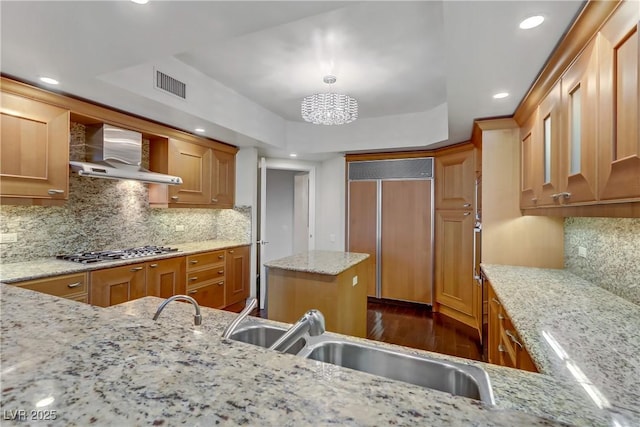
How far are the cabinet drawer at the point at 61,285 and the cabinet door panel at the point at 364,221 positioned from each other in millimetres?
3387

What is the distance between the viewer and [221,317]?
138 cm

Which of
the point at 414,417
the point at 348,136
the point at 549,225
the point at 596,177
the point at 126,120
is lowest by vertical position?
the point at 414,417

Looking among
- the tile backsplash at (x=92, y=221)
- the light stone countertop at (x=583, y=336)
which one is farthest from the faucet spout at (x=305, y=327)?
the tile backsplash at (x=92, y=221)

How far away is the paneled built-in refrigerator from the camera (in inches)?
172

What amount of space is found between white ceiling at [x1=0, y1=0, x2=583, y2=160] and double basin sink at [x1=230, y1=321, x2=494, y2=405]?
1.46 meters

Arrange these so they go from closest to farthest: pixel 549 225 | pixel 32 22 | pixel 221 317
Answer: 1. pixel 221 317
2. pixel 32 22
3. pixel 549 225

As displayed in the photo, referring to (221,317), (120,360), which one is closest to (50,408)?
(120,360)

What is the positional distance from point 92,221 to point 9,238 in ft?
2.06

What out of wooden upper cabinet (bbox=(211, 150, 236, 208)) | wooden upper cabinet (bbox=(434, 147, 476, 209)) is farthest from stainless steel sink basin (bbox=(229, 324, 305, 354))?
wooden upper cabinet (bbox=(434, 147, 476, 209))

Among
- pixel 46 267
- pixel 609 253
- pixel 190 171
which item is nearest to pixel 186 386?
pixel 609 253

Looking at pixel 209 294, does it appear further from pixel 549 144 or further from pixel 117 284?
pixel 549 144

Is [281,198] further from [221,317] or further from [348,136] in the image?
[221,317]

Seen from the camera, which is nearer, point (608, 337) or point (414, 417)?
point (414, 417)

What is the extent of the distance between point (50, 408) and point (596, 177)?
5.96 feet
